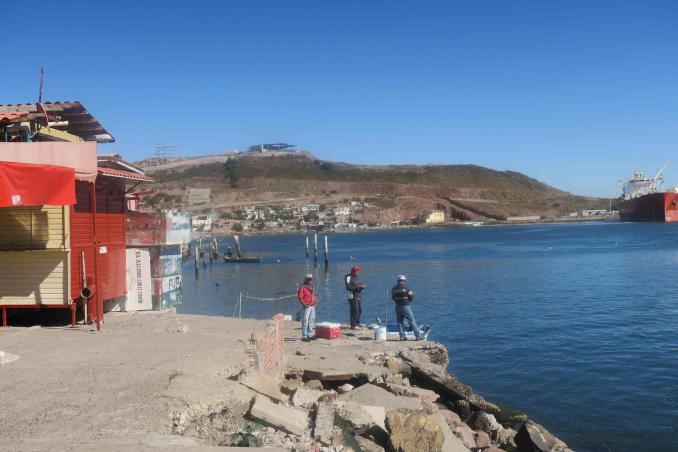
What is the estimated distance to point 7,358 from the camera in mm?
9586

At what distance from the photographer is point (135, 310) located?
635 inches

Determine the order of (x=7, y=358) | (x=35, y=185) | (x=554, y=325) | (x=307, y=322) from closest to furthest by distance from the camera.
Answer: (x=7, y=358) < (x=35, y=185) < (x=307, y=322) < (x=554, y=325)

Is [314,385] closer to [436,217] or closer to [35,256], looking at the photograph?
[35,256]

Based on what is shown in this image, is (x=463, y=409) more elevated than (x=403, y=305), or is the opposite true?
(x=403, y=305)

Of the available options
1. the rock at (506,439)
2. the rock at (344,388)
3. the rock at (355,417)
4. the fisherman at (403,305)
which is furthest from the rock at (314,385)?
the fisherman at (403,305)

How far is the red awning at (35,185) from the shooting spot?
1130 centimetres

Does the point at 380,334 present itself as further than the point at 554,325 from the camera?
No

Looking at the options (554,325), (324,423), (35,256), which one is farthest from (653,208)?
(324,423)

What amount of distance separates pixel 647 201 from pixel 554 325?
128196mm

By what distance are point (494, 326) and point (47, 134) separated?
17.5 meters

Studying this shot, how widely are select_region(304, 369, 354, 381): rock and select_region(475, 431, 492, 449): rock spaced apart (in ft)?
7.70

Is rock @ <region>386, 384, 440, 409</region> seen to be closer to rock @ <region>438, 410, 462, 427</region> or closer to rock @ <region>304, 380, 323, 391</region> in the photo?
rock @ <region>438, 410, 462, 427</region>

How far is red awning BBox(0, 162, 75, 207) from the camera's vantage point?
11305mm

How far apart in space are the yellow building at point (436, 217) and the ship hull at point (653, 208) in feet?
173
